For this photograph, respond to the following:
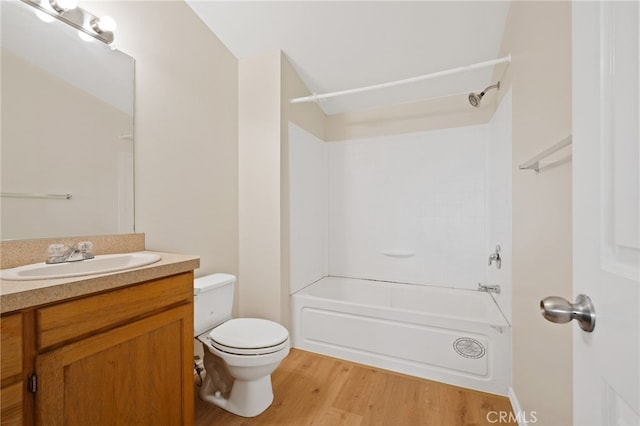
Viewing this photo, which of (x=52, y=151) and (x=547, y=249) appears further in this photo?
(x=52, y=151)

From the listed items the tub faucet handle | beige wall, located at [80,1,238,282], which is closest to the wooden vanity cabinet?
beige wall, located at [80,1,238,282]

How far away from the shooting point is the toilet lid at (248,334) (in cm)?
141

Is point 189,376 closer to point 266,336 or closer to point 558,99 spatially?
point 266,336

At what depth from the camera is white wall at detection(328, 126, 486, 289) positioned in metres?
2.38

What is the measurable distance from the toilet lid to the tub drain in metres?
1.14

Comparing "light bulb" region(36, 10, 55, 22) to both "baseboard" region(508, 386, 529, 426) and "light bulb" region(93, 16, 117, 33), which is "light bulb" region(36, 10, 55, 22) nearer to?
"light bulb" region(93, 16, 117, 33)

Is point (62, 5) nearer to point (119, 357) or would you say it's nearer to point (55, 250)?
point (55, 250)

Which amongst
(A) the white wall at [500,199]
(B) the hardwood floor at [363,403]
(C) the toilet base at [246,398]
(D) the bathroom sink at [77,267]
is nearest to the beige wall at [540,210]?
(A) the white wall at [500,199]

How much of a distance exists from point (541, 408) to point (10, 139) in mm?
2512

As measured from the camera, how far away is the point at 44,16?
3.90ft

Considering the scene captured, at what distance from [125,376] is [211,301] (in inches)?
27.8

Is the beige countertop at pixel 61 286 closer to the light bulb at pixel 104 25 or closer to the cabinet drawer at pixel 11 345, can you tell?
the cabinet drawer at pixel 11 345

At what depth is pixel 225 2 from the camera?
183cm

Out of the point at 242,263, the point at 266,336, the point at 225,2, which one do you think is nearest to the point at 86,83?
the point at 225,2
